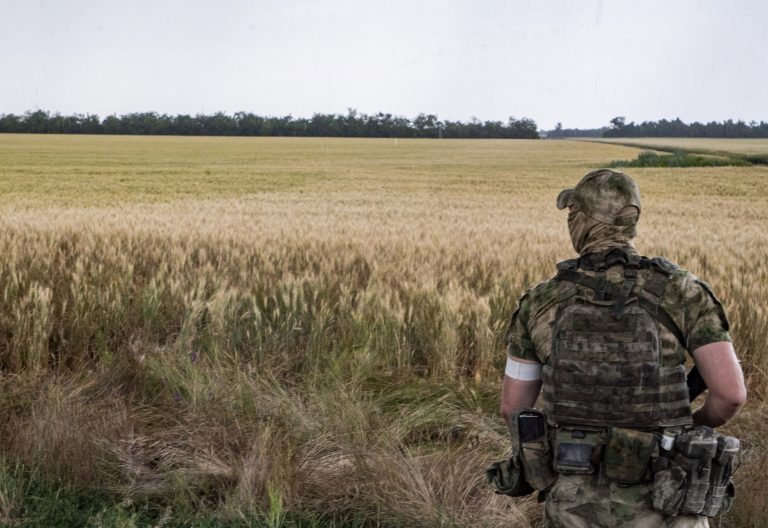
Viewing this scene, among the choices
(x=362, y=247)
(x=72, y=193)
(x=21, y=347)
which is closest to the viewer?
(x=21, y=347)

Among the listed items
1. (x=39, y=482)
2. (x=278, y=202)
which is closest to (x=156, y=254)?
(x=39, y=482)

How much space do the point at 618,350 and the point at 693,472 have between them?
0.38m

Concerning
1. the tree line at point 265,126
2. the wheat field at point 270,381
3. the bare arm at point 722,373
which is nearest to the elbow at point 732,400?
the bare arm at point 722,373

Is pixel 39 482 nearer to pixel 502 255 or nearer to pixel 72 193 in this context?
pixel 502 255

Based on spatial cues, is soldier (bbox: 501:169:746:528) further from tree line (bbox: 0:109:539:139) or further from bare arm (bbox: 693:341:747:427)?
tree line (bbox: 0:109:539:139)

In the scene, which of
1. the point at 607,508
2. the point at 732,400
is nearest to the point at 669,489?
the point at 607,508

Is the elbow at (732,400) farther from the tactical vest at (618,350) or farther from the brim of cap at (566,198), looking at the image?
the brim of cap at (566,198)

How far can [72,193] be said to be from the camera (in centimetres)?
2578

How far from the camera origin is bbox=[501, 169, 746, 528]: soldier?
233 centimetres

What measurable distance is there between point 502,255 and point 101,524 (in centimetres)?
589

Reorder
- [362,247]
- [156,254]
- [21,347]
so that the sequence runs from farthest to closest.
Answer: [362,247]
[156,254]
[21,347]

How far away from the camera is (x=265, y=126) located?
120 m

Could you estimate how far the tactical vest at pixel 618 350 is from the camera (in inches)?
92.3

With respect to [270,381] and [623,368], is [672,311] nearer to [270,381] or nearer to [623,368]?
[623,368]
